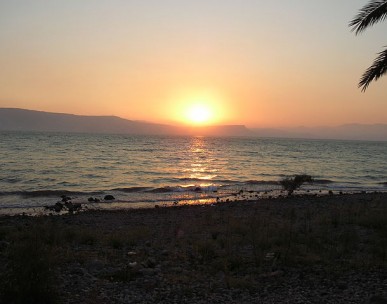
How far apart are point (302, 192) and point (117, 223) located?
598 inches

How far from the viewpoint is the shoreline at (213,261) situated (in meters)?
6.58

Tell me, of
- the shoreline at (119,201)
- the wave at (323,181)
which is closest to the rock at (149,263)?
the shoreline at (119,201)

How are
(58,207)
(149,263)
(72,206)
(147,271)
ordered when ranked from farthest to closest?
1. (72,206)
2. (58,207)
3. (149,263)
4. (147,271)

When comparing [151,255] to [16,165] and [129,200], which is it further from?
[16,165]

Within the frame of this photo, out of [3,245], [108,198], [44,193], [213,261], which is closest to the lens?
[213,261]

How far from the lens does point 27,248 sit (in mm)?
6055

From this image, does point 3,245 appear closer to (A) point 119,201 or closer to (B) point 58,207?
(B) point 58,207

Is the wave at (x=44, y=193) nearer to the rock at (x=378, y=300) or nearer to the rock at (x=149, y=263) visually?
the rock at (x=149, y=263)

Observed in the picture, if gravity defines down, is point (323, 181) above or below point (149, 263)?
below

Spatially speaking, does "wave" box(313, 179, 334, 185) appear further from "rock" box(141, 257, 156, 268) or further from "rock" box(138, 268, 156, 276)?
A: "rock" box(138, 268, 156, 276)

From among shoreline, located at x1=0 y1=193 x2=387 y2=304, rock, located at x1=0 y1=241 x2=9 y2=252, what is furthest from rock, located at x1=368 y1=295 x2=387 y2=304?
rock, located at x1=0 y1=241 x2=9 y2=252

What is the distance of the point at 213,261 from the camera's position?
8.76 m

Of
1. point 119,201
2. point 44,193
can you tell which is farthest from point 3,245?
point 44,193

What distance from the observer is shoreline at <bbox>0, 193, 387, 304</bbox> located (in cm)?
658
